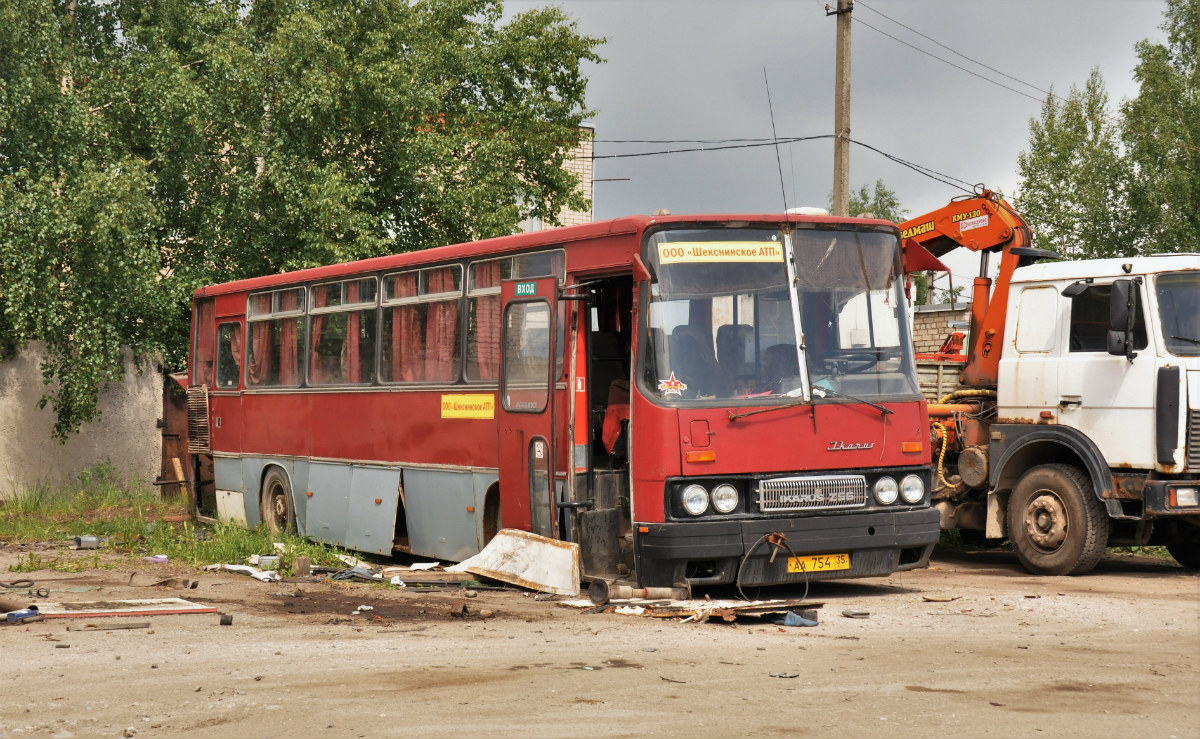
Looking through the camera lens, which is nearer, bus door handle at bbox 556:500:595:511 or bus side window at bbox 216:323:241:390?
bus door handle at bbox 556:500:595:511

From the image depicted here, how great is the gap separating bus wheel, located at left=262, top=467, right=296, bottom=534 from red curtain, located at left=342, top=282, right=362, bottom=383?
2134 millimetres

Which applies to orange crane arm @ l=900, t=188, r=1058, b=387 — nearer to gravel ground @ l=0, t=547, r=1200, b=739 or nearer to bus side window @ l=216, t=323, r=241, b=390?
gravel ground @ l=0, t=547, r=1200, b=739

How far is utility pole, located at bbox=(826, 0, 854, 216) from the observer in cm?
2105

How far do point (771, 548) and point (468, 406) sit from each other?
145 inches

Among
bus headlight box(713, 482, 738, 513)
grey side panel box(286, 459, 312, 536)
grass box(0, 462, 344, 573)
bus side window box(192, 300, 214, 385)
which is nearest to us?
bus headlight box(713, 482, 738, 513)

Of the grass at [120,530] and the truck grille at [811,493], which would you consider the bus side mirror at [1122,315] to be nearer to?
the truck grille at [811,493]

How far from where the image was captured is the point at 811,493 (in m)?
10.2

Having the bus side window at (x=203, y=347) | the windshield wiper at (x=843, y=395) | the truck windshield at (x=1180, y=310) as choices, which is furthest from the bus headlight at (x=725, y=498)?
the bus side window at (x=203, y=347)

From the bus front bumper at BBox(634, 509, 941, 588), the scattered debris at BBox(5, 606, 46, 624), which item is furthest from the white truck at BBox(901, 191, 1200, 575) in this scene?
→ the scattered debris at BBox(5, 606, 46, 624)

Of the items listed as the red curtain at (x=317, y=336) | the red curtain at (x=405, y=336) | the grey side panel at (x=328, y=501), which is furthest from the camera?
the red curtain at (x=317, y=336)

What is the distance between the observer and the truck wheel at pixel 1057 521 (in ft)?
41.2

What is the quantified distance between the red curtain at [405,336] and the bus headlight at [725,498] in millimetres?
4293

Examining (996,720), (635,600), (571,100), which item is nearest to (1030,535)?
(635,600)

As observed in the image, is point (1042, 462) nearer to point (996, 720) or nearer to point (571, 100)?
point (996, 720)
